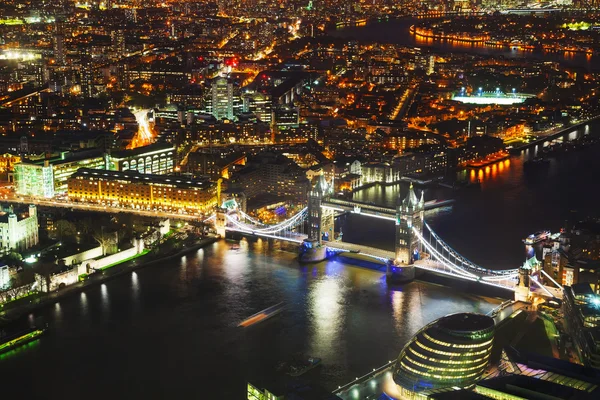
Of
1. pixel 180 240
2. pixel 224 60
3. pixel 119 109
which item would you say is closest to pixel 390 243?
pixel 180 240

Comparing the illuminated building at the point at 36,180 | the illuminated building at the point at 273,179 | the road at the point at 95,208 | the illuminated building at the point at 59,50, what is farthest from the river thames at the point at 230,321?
the illuminated building at the point at 59,50

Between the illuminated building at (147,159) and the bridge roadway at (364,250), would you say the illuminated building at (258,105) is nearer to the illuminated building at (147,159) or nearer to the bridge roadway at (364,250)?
the illuminated building at (147,159)

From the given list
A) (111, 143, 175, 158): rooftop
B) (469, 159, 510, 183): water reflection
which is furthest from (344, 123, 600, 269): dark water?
(111, 143, 175, 158): rooftop

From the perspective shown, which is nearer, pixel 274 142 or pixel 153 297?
pixel 153 297

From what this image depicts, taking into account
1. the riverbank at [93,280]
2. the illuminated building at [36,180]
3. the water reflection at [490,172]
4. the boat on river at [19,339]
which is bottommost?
the boat on river at [19,339]

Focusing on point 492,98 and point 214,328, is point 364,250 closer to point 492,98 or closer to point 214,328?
point 214,328

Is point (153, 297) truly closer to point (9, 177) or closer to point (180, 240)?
point (180, 240)

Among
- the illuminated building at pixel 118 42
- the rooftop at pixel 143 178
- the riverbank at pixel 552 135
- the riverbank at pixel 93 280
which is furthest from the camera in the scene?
the illuminated building at pixel 118 42
